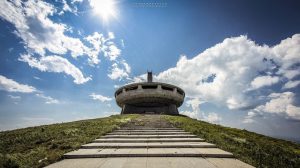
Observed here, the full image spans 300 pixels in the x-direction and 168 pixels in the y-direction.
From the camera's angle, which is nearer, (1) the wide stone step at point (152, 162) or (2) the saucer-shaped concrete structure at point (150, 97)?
(1) the wide stone step at point (152, 162)

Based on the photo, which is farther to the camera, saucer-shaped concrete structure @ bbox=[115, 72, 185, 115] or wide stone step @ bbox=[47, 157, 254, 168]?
saucer-shaped concrete structure @ bbox=[115, 72, 185, 115]

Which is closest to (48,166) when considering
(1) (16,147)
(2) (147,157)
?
(2) (147,157)

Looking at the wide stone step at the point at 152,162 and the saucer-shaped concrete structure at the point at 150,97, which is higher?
the saucer-shaped concrete structure at the point at 150,97

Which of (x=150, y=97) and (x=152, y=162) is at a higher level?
(x=150, y=97)

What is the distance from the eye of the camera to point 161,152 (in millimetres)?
6891

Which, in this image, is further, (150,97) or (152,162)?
(150,97)

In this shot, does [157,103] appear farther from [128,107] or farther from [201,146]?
[201,146]

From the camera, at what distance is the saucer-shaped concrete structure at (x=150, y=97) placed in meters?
39.3

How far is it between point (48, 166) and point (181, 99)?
1558 inches

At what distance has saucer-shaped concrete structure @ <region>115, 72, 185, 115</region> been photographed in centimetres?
3931

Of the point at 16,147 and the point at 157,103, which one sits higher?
the point at 157,103

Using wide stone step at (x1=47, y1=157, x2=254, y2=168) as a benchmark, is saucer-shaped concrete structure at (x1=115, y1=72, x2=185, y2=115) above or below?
above

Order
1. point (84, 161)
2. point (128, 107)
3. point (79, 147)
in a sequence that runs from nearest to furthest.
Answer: point (84, 161) → point (79, 147) → point (128, 107)

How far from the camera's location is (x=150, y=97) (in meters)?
39.5
